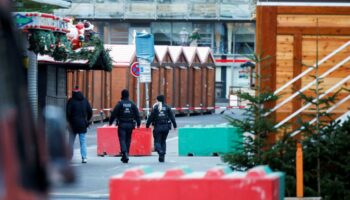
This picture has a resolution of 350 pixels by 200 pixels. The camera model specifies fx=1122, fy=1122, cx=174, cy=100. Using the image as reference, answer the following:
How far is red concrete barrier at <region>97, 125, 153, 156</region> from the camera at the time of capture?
103 ft

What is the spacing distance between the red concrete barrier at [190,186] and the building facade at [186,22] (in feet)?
250

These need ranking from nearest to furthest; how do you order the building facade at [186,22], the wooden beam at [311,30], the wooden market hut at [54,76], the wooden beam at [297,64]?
the wooden beam at [297,64] < the wooden beam at [311,30] < the wooden market hut at [54,76] < the building facade at [186,22]

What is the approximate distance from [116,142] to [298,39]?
13.4 m

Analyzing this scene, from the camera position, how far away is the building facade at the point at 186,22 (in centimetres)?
8906

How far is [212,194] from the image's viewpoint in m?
10.2

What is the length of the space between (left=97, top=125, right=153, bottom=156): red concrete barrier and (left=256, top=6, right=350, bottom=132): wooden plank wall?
1318 centimetres

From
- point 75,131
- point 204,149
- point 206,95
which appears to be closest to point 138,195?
point 75,131

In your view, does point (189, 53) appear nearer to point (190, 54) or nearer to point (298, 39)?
point (190, 54)

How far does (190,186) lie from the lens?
10.1 m

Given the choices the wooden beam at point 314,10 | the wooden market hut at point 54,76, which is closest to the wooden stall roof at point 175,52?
the wooden market hut at point 54,76

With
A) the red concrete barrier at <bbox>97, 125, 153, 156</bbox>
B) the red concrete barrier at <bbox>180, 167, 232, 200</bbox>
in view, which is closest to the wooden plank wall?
the red concrete barrier at <bbox>180, 167, 232, 200</bbox>

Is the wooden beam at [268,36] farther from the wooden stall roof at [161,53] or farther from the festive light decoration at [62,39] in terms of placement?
the wooden stall roof at [161,53]

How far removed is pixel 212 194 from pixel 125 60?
46.3 metres

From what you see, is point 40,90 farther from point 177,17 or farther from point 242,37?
point 242,37
